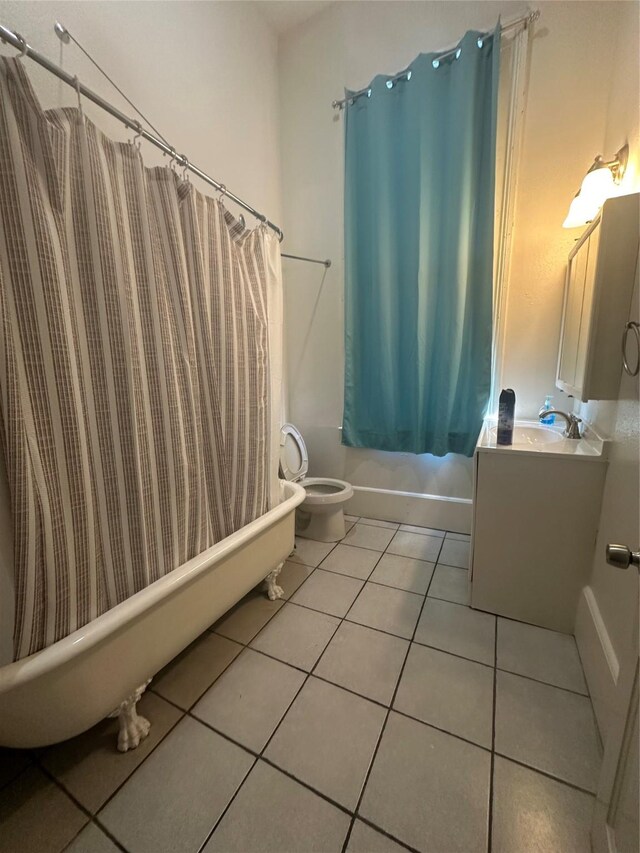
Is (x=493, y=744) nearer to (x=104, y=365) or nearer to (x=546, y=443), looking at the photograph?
(x=546, y=443)

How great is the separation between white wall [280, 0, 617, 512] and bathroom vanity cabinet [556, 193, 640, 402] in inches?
26.8

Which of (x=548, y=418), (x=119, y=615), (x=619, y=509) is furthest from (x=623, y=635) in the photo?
(x=119, y=615)

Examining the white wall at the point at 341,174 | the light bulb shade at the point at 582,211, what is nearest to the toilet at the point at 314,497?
the white wall at the point at 341,174

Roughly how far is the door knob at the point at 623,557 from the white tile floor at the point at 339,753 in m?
0.79

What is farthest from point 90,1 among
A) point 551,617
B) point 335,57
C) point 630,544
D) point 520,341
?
point 551,617

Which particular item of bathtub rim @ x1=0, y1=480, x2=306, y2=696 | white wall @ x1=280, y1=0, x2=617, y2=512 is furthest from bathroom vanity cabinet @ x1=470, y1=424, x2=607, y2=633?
bathtub rim @ x1=0, y1=480, x2=306, y2=696

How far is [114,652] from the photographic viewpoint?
3.29ft

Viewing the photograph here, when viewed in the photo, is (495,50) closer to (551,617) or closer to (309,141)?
(309,141)

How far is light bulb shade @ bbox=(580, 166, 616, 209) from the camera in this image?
1.51 m

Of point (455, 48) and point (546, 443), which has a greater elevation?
point (455, 48)

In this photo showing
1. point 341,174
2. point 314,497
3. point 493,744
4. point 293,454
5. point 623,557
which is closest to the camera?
point 623,557

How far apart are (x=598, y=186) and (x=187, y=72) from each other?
2.01 metres

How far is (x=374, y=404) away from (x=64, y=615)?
1918mm

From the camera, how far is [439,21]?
2012 mm
